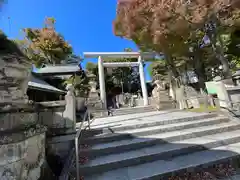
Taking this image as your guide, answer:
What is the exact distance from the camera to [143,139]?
346cm

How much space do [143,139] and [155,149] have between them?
0.43 meters

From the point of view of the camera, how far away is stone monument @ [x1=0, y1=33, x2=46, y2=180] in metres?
1.80

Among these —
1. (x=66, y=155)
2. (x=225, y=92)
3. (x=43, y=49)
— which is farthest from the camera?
(x=43, y=49)

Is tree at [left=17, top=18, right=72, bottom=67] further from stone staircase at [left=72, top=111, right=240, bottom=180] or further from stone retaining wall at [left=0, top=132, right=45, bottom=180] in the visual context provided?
stone retaining wall at [left=0, top=132, right=45, bottom=180]

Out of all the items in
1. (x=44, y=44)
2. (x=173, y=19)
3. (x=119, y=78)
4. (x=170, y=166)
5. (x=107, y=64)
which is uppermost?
(x=44, y=44)

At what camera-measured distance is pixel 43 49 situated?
18.9m

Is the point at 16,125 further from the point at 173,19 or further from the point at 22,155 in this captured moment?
the point at 173,19

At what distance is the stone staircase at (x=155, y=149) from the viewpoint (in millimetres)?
2522

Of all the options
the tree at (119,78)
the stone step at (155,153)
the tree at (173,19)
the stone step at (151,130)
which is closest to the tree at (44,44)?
the tree at (119,78)

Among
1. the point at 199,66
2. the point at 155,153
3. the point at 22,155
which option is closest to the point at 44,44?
the point at 199,66

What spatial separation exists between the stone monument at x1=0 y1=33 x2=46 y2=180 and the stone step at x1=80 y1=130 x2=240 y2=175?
2.89ft

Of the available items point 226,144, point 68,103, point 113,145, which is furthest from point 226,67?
point 68,103

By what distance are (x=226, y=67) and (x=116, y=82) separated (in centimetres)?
1391

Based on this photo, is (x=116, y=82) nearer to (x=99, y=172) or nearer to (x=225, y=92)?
(x=225, y=92)
